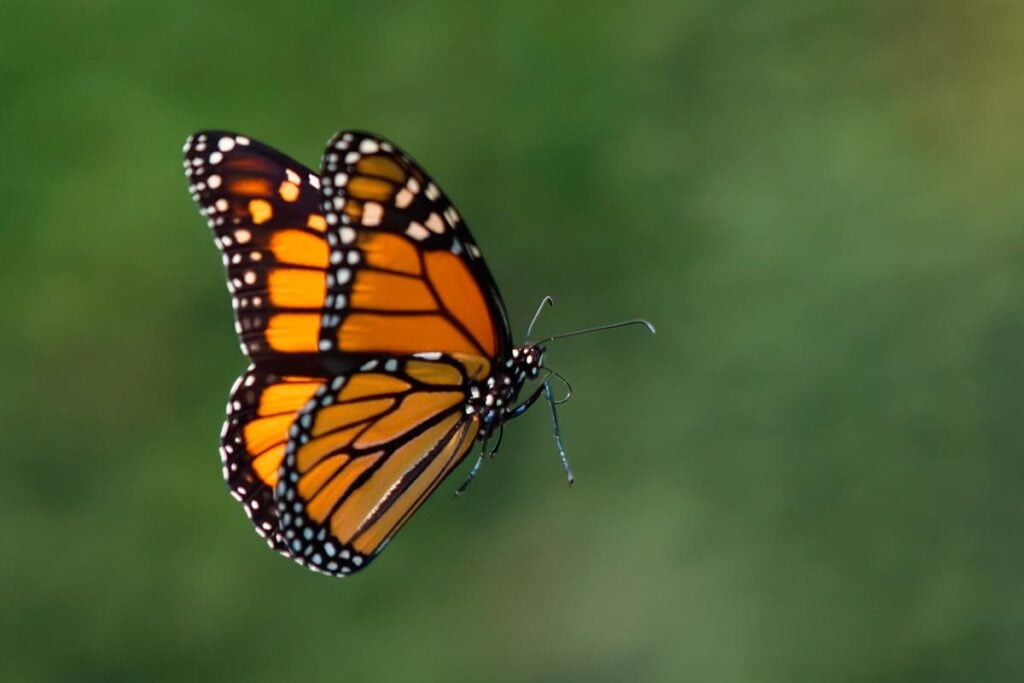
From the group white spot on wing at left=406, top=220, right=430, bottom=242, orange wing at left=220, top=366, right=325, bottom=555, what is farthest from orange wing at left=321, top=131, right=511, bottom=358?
orange wing at left=220, top=366, right=325, bottom=555

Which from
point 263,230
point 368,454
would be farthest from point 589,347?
point 263,230

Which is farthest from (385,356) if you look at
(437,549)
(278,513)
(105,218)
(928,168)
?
(928,168)

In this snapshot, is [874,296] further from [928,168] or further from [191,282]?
[191,282]

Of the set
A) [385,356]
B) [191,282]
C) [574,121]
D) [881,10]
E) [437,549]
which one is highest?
[881,10]

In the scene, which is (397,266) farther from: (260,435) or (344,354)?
(260,435)

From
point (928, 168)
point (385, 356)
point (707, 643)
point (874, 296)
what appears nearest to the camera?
point (385, 356)

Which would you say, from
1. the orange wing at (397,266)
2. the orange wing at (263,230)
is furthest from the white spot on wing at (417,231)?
the orange wing at (263,230)
